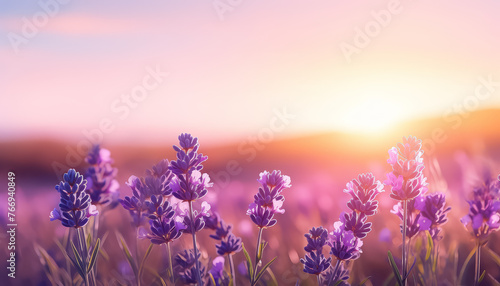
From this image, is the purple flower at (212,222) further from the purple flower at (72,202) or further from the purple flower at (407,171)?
the purple flower at (407,171)

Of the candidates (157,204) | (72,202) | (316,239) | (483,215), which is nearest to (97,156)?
(72,202)

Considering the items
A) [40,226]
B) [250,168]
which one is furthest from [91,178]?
[250,168]

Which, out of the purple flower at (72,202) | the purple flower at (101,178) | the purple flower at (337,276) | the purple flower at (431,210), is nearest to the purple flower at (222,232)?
the purple flower at (337,276)

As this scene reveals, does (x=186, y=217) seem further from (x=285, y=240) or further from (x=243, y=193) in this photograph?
(x=243, y=193)

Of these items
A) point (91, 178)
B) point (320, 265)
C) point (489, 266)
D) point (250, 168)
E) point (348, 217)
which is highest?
point (250, 168)

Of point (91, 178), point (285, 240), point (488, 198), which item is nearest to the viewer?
point (488, 198)

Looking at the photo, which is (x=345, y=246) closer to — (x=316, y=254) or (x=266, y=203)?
(x=316, y=254)

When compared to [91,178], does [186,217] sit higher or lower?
lower

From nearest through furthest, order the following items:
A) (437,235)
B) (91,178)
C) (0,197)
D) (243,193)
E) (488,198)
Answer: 1. (488,198)
2. (437,235)
3. (91,178)
4. (0,197)
5. (243,193)

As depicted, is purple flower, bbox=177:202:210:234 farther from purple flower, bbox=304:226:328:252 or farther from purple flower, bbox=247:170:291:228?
purple flower, bbox=304:226:328:252
